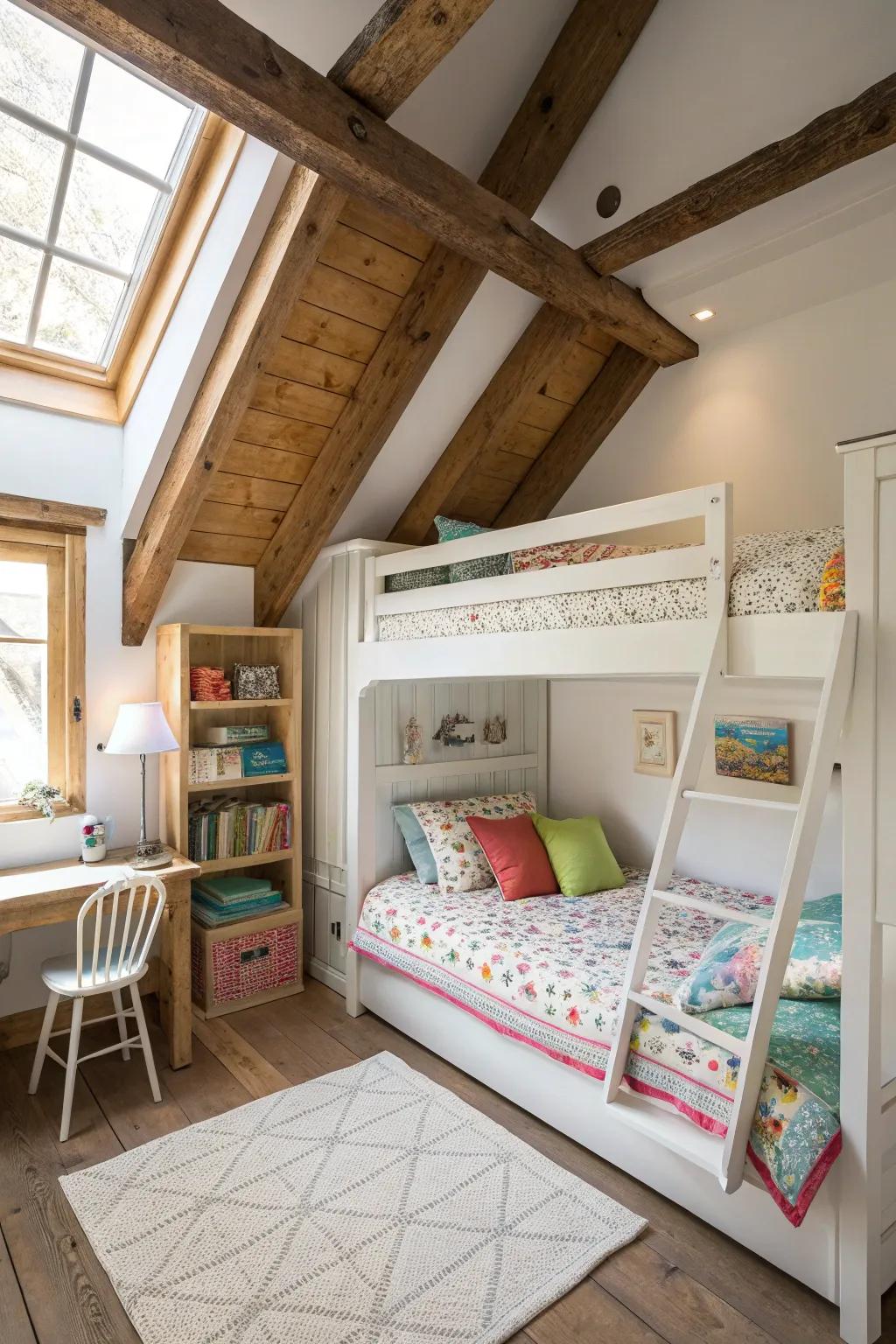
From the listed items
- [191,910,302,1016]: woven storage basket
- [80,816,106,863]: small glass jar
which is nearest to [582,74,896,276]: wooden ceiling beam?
[80,816,106,863]: small glass jar

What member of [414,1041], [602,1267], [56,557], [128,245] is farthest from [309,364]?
[602,1267]

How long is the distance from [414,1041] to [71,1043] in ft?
4.25

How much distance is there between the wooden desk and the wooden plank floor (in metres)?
0.18

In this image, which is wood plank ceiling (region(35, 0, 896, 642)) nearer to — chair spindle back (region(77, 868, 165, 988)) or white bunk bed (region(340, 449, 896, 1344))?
white bunk bed (region(340, 449, 896, 1344))

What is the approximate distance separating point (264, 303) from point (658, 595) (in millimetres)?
1580

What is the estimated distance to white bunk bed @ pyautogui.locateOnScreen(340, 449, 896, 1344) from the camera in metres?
1.71

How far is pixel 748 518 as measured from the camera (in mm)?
3133

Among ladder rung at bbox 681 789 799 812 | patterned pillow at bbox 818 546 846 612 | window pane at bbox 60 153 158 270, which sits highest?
window pane at bbox 60 153 158 270

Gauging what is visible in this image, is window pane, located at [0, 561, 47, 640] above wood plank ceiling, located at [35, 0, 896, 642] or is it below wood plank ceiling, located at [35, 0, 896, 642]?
below

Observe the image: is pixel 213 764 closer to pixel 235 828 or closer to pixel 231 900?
pixel 235 828

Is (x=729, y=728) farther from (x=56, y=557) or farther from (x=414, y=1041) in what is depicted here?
(x=56, y=557)

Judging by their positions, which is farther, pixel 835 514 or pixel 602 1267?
pixel 835 514

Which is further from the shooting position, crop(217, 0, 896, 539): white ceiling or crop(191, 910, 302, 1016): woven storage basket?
crop(191, 910, 302, 1016): woven storage basket

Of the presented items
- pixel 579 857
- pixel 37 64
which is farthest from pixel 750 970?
pixel 37 64
